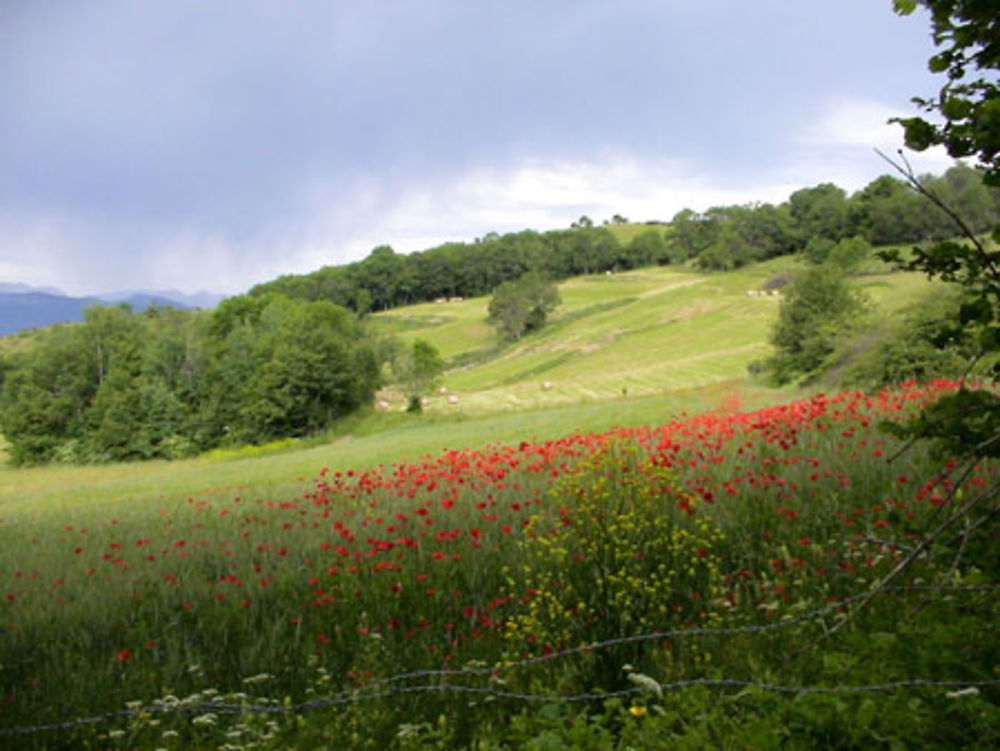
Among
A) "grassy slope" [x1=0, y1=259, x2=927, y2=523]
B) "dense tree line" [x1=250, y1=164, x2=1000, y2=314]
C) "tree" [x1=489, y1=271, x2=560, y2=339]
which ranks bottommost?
"grassy slope" [x1=0, y1=259, x2=927, y2=523]

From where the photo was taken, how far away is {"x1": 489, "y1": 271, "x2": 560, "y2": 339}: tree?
3585 inches

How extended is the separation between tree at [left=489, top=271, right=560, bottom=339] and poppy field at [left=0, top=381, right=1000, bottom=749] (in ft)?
276

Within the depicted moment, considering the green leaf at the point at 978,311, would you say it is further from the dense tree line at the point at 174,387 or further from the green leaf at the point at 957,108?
the dense tree line at the point at 174,387

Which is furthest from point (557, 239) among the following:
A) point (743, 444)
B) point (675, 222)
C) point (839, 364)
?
point (743, 444)

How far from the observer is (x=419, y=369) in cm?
5675

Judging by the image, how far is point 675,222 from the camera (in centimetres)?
14300

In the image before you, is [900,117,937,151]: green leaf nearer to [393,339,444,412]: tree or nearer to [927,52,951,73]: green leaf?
[927,52,951,73]: green leaf

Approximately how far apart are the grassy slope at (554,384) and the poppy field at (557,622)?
712cm

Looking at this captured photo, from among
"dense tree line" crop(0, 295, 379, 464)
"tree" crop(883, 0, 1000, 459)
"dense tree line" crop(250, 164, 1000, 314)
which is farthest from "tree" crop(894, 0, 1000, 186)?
"dense tree line" crop(250, 164, 1000, 314)

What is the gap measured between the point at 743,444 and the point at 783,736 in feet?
20.8

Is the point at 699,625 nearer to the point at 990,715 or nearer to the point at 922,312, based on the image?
the point at 990,715

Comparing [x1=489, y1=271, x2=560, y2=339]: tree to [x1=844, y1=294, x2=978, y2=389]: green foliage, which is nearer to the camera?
[x1=844, y1=294, x2=978, y2=389]: green foliage

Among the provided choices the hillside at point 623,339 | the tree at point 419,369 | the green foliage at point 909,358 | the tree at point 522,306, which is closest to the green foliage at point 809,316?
the hillside at point 623,339

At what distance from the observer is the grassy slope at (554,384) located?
23.5m
